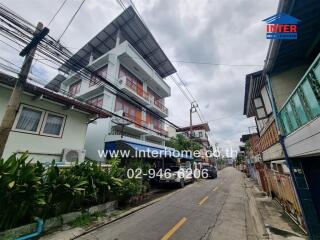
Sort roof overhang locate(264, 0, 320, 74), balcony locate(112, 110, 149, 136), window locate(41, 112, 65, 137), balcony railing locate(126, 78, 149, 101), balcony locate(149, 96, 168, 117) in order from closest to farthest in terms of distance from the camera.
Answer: roof overhang locate(264, 0, 320, 74) < window locate(41, 112, 65, 137) < balcony locate(112, 110, 149, 136) < balcony railing locate(126, 78, 149, 101) < balcony locate(149, 96, 168, 117)

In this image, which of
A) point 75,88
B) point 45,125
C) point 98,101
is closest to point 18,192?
point 45,125

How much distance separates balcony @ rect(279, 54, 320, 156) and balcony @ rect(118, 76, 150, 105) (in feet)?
47.1

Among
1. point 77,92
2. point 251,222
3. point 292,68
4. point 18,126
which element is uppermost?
point 77,92

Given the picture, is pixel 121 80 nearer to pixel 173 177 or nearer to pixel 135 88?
pixel 135 88

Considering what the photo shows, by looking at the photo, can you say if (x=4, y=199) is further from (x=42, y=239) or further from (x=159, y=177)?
(x=159, y=177)

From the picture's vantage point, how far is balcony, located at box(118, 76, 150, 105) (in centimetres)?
1668

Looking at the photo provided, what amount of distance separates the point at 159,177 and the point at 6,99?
11932 mm

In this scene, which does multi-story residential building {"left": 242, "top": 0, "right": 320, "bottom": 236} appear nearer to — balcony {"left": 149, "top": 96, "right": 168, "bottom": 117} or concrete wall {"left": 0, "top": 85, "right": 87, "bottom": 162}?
concrete wall {"left": 0, "top": 85, "right": 87, "bottom": 162}

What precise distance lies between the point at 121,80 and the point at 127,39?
6.40 metres

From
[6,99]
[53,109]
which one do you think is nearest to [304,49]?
[53,109]

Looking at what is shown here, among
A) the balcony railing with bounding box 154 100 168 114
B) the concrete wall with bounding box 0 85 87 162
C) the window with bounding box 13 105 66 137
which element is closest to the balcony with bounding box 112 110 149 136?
the balcony railing with bounding box 154 100 168 114

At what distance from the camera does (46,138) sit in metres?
8.41

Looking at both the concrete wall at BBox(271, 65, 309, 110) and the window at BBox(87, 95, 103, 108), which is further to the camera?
the window at BBox(87, 95, 103, 108)

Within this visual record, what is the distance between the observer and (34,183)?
4656 millimetres
